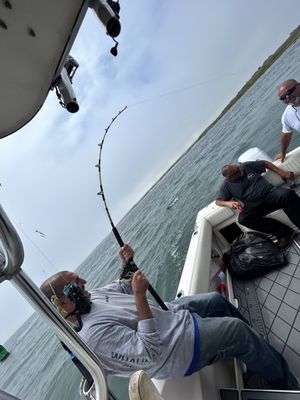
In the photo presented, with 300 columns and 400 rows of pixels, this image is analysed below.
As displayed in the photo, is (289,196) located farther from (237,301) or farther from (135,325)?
(135,325)

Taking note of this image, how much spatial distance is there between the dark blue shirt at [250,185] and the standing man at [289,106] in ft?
1.53

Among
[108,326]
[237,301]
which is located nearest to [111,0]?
[108,326]

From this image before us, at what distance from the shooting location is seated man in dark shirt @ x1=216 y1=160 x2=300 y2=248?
339 centimetres

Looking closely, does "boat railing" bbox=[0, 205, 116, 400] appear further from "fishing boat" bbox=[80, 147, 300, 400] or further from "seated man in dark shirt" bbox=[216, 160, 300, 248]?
"seated man in dark shirt" bbox=[216, 160, 300, 248]

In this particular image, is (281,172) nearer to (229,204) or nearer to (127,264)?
(229,204)

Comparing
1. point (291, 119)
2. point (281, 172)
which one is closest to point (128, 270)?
point (281, 172)

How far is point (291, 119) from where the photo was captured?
378cm

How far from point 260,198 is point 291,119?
3.69ft

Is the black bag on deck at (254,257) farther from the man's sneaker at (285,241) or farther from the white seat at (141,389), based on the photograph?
the white seat at (141,389)

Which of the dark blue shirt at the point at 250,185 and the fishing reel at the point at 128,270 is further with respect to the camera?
the dark blue shirt at the point at 250,185

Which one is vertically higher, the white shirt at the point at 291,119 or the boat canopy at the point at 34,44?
the boat canopy at the point at 34,44

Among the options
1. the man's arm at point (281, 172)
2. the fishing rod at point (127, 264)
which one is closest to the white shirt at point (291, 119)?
the man's arm at point (281, 172)

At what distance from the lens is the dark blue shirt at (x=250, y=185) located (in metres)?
3.61

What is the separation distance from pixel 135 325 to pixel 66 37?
1.60 m
